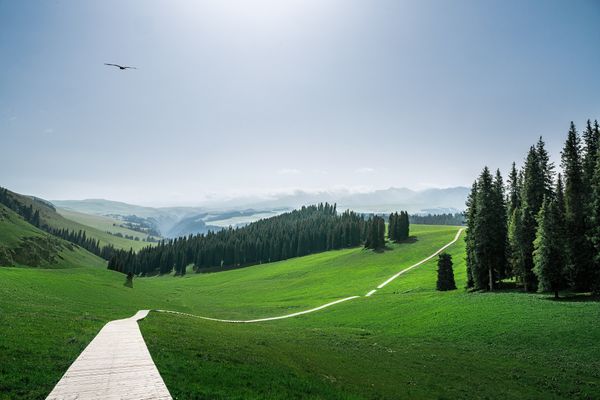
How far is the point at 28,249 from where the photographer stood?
13025 cm

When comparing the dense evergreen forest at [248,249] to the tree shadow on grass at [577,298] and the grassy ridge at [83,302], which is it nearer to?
the grassy ridge at [83,302]

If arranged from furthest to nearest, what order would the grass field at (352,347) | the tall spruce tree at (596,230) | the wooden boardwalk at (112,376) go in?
the tall spruce tree at (596,230) → the grass field at (352,347) → the wooden boardwalk at (112,376)

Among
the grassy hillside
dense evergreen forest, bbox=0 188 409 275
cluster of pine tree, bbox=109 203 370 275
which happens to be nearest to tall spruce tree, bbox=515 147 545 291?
dense evergreen forest, bbox=0 188 409 275

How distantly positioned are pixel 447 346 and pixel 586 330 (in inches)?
488

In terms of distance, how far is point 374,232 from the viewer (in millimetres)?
129250

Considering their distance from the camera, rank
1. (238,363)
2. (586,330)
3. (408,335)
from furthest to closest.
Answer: (408,335) → (586,330) → (238,363)

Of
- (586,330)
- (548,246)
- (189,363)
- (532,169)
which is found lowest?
(586,330)

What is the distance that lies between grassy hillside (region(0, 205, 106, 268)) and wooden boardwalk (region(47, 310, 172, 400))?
129133 mm

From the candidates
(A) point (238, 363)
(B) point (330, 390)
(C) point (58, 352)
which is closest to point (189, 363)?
(A) point (238, 363)

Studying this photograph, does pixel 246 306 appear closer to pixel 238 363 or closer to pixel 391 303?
pixel 391 303

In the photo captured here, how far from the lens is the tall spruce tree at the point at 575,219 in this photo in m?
47.2

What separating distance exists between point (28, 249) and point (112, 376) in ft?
495

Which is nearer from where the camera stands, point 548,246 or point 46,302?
point 46,302

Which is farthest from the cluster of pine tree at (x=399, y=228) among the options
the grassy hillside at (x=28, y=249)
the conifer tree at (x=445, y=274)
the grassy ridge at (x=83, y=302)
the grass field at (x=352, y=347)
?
the grassy hillside at (x=28, y=249)
